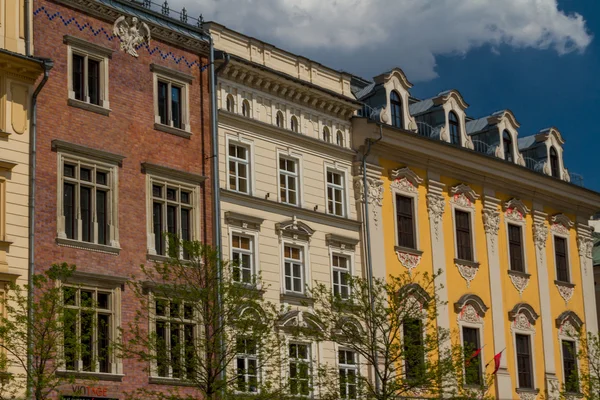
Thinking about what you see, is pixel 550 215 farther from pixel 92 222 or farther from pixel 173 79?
pixel 92 222

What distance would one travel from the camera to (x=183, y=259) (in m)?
39.1

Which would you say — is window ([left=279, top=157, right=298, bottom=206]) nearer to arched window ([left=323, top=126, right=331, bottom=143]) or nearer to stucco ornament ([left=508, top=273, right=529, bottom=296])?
arched window ([left=323, top=126, right=331, bottom=143])

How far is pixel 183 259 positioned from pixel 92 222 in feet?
9.81

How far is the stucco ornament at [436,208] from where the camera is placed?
51.0 m

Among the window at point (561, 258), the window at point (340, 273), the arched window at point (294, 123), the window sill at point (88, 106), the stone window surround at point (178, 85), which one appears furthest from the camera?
the window at point (561, 258)

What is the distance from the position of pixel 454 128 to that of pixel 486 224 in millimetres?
4142

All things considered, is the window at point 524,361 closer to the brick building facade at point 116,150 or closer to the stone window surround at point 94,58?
the brick building facade at point 116,150

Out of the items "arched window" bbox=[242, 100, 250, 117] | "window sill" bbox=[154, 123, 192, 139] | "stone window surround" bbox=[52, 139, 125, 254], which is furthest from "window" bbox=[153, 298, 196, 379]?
"arched window" bbox=[242, 100, 250, 117]

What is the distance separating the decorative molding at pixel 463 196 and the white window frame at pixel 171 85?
14480 millimetres

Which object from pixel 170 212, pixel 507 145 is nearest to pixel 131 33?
pixel 170 212

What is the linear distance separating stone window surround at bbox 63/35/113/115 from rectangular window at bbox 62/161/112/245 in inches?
69.1

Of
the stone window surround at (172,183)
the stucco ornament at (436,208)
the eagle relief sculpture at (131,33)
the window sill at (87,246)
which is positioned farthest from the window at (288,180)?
the window sill at (87,246)

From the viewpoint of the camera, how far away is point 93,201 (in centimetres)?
3806

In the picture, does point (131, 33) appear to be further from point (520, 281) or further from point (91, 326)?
point (520, 281)
